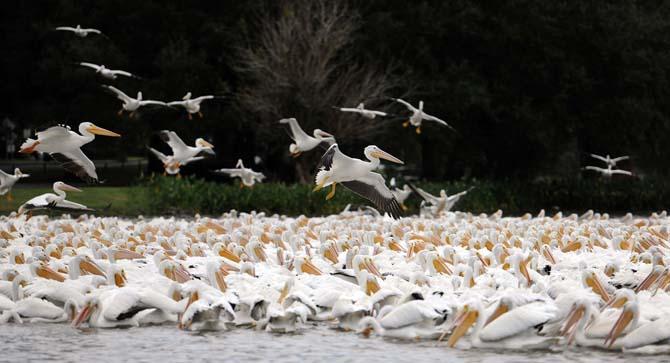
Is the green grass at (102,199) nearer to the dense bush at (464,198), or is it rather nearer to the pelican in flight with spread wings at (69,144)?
the dense bush at (464,198)

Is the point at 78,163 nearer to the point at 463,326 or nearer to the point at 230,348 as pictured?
the point at 230,348

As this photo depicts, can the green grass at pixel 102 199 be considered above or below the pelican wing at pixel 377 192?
above

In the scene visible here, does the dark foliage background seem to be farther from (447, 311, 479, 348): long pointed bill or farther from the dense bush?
(447, 311, 479, 348): long pointed bill

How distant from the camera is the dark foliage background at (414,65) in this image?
34.2m

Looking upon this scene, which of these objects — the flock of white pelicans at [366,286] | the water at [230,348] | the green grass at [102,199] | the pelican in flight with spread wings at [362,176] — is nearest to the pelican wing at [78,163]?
the flock of white pelicans at [366,286]

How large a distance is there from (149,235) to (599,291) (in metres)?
8.01

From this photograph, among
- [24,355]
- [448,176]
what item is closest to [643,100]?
[448,176]

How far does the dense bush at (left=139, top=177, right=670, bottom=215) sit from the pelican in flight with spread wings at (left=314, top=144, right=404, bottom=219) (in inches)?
509

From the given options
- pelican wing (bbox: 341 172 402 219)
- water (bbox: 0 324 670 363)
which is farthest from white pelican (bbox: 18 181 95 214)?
water (bbox: 0 324 670 363)

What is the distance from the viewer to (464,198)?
30.0 metres

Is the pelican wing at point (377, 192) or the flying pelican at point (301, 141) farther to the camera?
the flying pelican at point (301, 141)

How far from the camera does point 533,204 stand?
3234 centimetres

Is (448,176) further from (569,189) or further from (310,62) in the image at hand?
(310,62)

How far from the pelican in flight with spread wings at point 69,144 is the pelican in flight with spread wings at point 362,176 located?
9.69 feet
